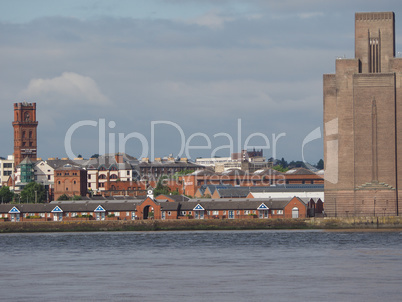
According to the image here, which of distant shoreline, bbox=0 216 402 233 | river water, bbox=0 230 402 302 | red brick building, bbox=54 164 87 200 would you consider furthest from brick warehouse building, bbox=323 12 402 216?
red brick building, bbox=54 164 87 200

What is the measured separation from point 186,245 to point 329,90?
4573 centimetres

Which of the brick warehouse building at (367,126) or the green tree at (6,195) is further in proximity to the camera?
the green tree at (6,195)

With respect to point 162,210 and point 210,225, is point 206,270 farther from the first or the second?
point 162,210

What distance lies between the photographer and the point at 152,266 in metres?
63.3

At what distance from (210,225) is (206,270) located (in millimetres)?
61538

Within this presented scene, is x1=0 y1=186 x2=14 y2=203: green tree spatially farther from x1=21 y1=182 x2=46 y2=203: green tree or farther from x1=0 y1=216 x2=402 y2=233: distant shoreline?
→ x1=0 y1=216 x2=402 y2=233: distant shoreline

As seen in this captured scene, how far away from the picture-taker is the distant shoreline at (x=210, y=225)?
389ft

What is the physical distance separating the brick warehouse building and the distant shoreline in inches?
92.3

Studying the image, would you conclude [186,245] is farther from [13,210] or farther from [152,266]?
[13,210]

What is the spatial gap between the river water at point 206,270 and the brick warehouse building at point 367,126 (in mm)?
30435

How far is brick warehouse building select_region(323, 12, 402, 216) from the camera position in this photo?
120m

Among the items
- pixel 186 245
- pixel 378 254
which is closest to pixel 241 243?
pixel 186 245

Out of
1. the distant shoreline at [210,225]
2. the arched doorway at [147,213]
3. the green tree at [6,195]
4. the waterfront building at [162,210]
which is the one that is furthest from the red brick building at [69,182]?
the distant shoreline at [210,225]

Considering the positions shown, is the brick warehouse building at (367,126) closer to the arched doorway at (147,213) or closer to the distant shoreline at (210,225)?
the distant shoreline at (210,225)
